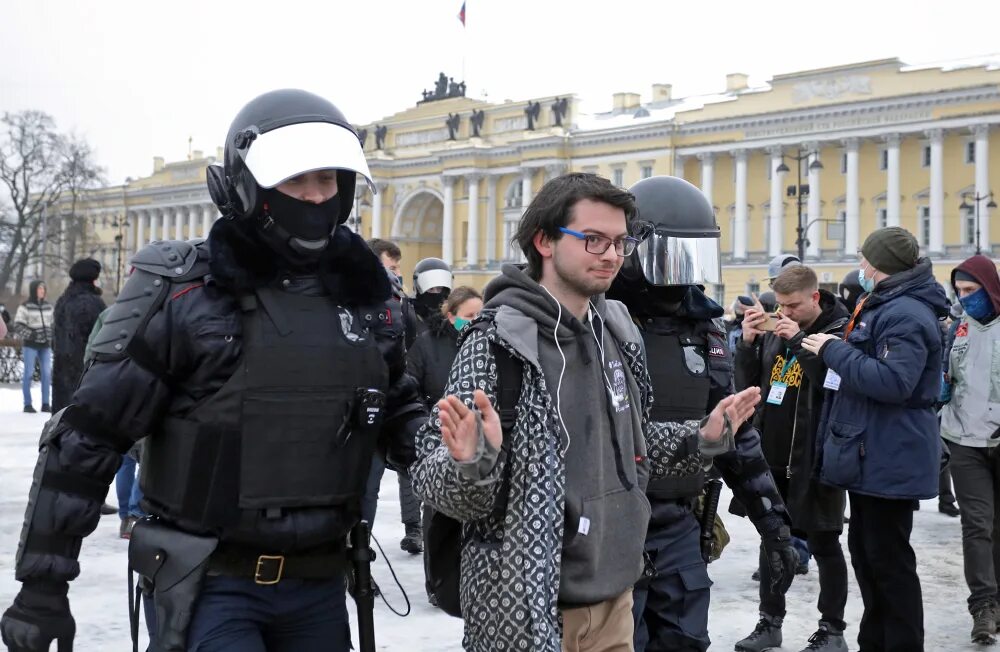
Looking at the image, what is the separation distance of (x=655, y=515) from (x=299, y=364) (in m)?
1.46

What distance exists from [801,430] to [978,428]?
34.8 inches

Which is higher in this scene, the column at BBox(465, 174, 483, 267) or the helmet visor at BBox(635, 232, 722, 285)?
the column at BBox(465, 174, 483, 267)

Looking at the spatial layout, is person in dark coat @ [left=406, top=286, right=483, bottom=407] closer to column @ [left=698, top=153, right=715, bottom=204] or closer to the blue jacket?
the blue jacket

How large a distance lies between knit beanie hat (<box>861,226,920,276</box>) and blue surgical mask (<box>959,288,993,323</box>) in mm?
1001

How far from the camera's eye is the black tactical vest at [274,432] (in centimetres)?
271

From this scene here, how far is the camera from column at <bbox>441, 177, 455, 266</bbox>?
65.1 m

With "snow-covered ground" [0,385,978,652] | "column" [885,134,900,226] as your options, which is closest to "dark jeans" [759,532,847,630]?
"snow-covered ground" [0,385,978,652]

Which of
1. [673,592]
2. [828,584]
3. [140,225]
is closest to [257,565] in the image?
[673,592]

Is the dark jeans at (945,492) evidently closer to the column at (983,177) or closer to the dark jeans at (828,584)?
the dark jeans at (828,584)

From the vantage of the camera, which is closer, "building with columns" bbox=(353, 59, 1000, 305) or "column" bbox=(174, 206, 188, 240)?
"building with columns" bbox=(353, 59, 1000, 305)

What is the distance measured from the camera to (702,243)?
13.8ft

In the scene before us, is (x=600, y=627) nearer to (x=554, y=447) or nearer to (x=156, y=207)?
(x=554, y=447)

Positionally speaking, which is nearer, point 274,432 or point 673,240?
point 274,432

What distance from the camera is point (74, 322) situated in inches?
381
